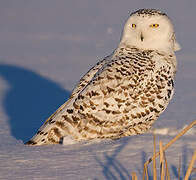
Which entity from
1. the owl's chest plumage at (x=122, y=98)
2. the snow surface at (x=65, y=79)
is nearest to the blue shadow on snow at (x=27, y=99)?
the snow surface at (x=65, y=79)

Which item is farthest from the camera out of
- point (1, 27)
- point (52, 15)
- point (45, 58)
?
point (52, 15)

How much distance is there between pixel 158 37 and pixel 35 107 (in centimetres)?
244

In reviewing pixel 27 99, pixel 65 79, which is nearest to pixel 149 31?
pixel 27 99

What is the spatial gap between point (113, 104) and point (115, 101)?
0.04 meters

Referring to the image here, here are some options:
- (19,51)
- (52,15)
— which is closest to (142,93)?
(19,51)

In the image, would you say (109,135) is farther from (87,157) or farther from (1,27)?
(1,27)

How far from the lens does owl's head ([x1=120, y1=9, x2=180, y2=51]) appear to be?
18.5 feet

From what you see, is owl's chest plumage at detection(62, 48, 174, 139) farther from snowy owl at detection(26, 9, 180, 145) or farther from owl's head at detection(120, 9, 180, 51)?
owl's head at detection(120, 9, 180, 51)

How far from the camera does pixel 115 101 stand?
5004 millimetres

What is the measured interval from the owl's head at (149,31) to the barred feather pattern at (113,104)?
35cm

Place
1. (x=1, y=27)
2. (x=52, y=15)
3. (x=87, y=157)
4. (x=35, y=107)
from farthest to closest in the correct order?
(x=52, y=15), (x=1, y=27), (x=35, y=107), (x=87, y=157)

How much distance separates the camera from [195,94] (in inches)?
316

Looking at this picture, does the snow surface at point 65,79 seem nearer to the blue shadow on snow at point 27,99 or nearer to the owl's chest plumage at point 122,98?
the blue shadow on snow at point 27,99

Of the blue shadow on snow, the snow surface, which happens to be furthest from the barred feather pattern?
the blue shadow on snow
